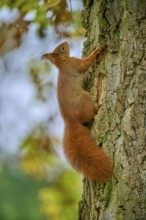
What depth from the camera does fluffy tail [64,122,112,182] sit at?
283cm

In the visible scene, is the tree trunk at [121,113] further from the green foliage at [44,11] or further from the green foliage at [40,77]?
the green foliage at [40,77]

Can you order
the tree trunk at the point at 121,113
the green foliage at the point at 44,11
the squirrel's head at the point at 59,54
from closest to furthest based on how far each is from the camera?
1. the tree trunk at the point at 121,113
2. the squirrel's head at the point at 59,54
3. the green foliage at the point at 44,11

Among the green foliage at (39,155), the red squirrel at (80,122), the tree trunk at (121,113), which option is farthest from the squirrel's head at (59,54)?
the green foliage at (39,155)

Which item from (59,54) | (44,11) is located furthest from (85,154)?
(44,11)

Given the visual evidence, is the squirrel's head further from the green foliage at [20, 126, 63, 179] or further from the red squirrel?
the green foliage at [20, 126, 63, 179]

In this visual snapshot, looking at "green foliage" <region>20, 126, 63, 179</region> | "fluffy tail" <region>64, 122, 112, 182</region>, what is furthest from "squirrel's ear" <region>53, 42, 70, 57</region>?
"green foliage" <region>20, 126, 63, 179</region>

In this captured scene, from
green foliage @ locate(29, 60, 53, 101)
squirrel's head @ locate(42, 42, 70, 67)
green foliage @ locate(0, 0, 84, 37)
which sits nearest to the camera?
squirrel's head @ locate(42, 42, 70, 67)

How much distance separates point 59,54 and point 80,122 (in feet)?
1.79

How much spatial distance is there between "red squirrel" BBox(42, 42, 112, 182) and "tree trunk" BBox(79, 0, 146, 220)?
4 cm

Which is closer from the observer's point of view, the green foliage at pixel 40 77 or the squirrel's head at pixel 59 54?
the squirrel's head at pixel 59 54

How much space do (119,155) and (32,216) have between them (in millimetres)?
5549

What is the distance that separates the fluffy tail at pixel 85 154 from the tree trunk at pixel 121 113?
36mm

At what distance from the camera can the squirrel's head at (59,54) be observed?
334 cm

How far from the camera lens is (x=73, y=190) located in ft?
17.9
